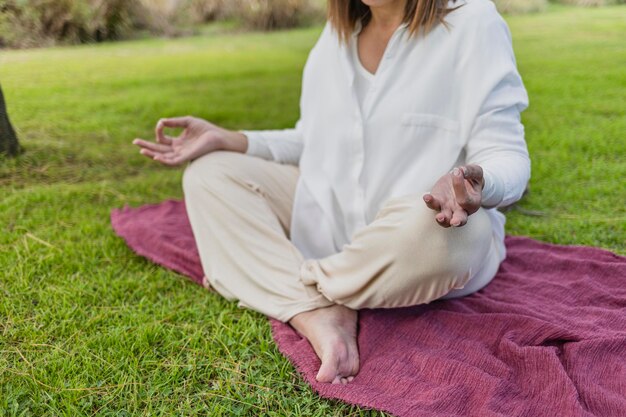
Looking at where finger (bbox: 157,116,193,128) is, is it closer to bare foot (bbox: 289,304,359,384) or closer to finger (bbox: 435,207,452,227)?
bare foot (bbox: 289,304,359,384)

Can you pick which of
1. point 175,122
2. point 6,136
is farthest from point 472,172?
point 6,136

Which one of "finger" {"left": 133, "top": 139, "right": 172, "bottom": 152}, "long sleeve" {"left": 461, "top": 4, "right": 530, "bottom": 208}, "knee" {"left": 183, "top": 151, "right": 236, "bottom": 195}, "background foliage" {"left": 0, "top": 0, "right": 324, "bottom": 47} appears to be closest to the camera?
"long sleeve" {"left": 461, "top": 4, "right": 530, "bottom": 208}

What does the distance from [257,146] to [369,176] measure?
17.3 inches

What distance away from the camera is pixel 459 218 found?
126 cm

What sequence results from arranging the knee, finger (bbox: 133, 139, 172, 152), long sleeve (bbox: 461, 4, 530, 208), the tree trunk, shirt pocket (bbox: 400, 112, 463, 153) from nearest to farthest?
long sleeve (bbox: 461, 4, 530, 208)
shirt pocket (bbox: 400, 112, 463, 153)
the knee
finger (bbox: 133, 139, 172, 152)
the tree trunk

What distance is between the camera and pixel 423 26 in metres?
1.65

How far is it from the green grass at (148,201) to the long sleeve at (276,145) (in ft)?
1.60

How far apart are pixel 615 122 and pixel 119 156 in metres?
2.50

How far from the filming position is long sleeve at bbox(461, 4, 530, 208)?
1.53 m

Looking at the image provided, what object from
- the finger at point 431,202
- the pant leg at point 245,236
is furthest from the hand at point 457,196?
the pant leg at point 245,236

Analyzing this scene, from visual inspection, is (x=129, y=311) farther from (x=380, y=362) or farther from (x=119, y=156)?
(x=119, y=156)

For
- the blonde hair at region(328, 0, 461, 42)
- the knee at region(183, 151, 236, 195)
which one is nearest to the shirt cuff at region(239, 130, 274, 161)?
the knee at region(183, 151, 236, 195)

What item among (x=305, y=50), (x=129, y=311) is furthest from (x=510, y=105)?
(x=305, y=50)

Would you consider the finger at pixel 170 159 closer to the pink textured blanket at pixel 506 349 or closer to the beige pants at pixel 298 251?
the beige pants at pixel 298 251
